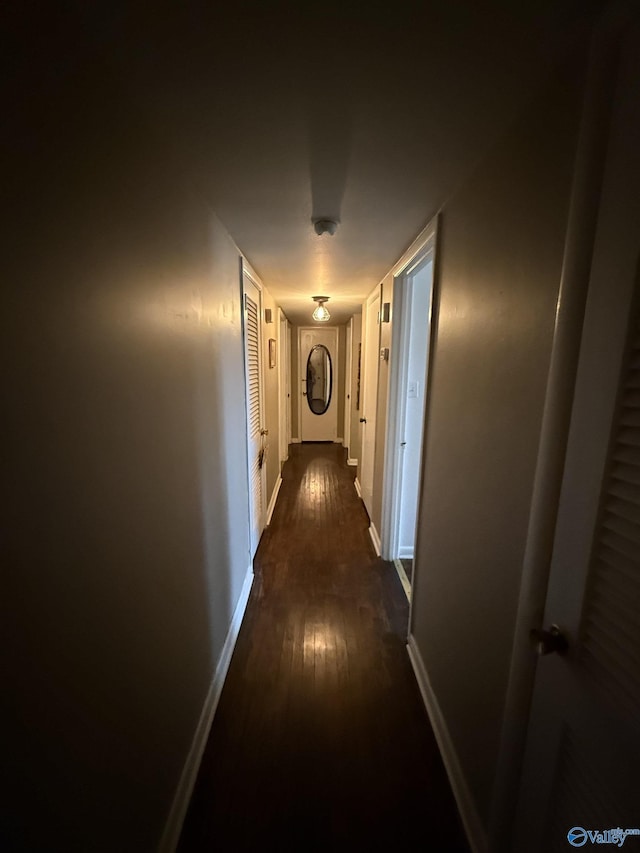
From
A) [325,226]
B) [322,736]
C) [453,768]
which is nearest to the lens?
[453,768]

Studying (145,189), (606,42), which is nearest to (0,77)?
(145,189)

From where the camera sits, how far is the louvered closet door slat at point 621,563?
21.6 inches

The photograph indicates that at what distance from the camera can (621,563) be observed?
22.7 inches

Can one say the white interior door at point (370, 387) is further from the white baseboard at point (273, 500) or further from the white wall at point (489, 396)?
the white wall at point (489, 396)

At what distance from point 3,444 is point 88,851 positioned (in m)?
0.83

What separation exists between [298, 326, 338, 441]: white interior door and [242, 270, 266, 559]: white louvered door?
317cm

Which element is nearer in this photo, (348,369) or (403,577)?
(403,577)

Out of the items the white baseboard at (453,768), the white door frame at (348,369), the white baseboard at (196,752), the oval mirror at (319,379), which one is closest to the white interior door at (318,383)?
the oval mirror at (319,379)

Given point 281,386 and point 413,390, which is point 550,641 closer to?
point 413,390

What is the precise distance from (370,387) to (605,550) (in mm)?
2713

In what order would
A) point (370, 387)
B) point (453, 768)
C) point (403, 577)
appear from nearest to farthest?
point (453, 768), point (403, 577), point (370, 387)

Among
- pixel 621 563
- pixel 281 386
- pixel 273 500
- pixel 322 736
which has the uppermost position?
pixel 281 386

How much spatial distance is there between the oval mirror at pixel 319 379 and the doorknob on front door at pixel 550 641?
535 centimetres

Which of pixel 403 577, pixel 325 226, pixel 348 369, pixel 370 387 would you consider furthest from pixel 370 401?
pixel 348 369
